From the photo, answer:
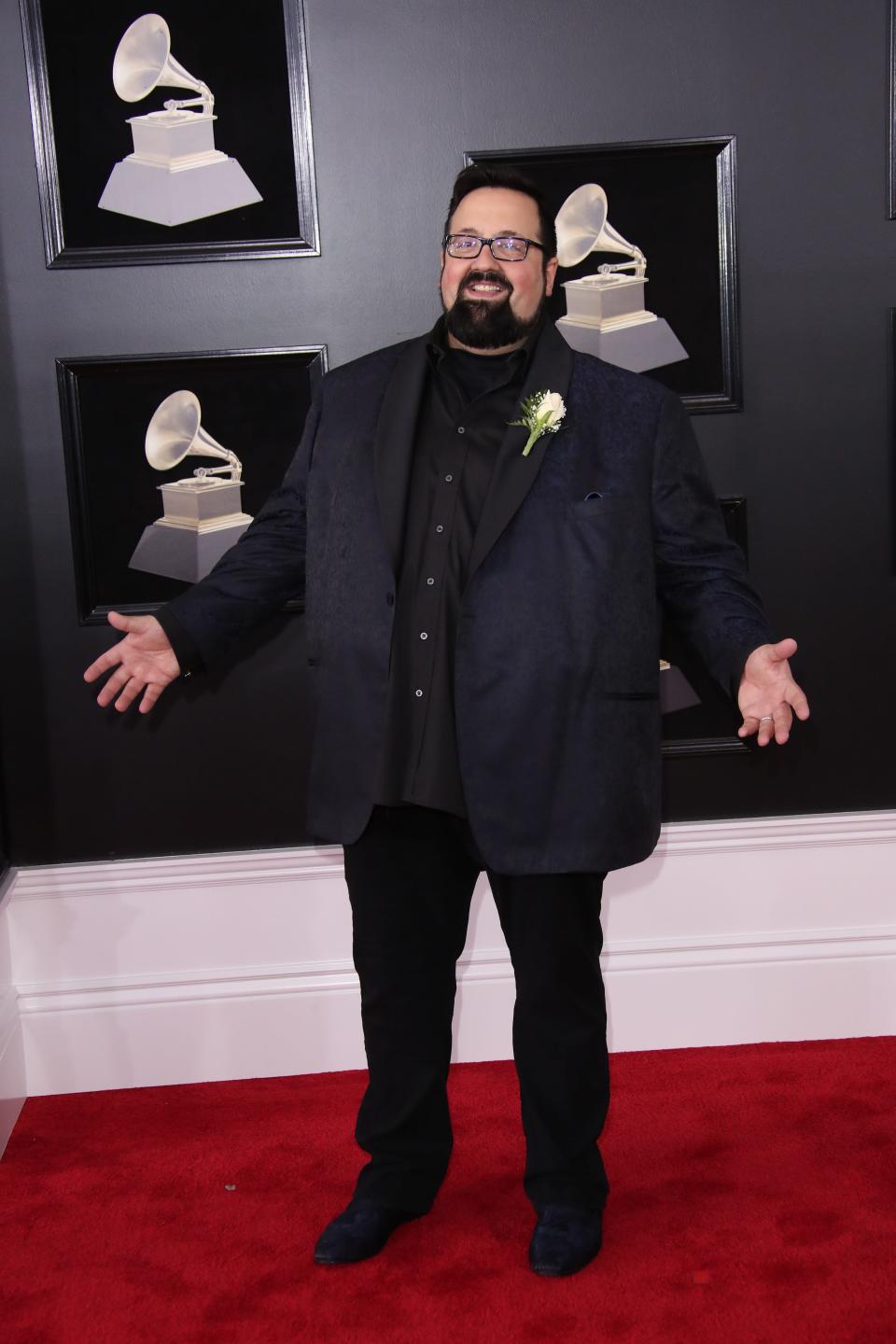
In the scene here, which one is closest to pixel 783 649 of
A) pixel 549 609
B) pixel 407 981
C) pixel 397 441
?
pixel 549 609

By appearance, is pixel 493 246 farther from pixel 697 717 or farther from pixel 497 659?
pixel 697 717

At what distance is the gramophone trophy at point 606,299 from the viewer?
3.10 metres

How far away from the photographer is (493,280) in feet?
7.94

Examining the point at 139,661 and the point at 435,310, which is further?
the point at 435,310

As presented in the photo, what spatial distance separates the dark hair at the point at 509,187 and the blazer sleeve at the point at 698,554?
362 millimetres

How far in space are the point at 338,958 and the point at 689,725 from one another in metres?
1.02

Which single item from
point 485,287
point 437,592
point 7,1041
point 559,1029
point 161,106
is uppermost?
point 161,106

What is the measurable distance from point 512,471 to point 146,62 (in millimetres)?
1369

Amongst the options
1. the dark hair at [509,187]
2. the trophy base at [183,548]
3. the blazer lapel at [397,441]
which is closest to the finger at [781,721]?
the blazer lapel at [397,441]

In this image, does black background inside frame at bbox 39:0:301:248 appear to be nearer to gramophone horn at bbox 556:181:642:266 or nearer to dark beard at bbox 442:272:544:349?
gramophone horn at bbox 556:181:642:266

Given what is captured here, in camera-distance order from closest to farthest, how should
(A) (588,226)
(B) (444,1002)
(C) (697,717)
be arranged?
(B) (444,1002) < (A) (588,226) < (C) (697,717)

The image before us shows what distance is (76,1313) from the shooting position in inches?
95.7

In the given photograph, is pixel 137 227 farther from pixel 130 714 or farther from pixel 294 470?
pixel 130 714

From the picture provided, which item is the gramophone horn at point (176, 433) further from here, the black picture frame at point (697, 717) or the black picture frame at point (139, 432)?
the black picture frame at point (697, 717)
